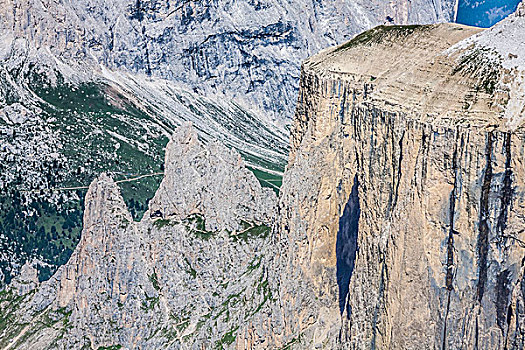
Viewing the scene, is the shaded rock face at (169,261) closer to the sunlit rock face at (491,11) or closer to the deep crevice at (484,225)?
the deep crevice at (484,225)

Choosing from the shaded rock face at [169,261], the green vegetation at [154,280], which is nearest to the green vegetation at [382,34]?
the shaded rock face at [169,261]

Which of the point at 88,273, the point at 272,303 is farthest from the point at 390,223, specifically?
the point at 88,273

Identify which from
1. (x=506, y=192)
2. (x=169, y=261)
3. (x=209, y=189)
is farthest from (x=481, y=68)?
(x=169, y=261)

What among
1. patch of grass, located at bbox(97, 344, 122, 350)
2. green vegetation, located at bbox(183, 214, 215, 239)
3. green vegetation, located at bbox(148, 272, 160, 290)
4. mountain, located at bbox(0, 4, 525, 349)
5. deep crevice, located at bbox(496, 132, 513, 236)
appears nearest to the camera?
deep crevice, located at bbox(496, 132, 513, 236)

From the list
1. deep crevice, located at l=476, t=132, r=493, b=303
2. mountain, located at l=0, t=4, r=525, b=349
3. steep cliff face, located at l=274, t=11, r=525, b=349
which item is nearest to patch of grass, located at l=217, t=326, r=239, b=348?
mountain, located at l=0, t=4, r=525, b=349

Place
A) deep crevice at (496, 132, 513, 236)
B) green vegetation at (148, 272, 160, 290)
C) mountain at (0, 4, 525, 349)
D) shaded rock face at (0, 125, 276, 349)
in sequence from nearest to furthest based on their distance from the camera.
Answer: deep crevice at (496, 132, 513, 236), mountain at (0, 4, 525, 349), shaded rock face at (0, 125, 276, 349), green vegetation at (148, 272, 160, 290)

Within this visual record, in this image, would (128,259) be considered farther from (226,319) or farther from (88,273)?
(226,319)

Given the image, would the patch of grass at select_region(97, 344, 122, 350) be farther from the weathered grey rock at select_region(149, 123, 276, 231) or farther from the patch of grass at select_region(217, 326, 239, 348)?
the patch of grass at select_region(217, 326, 239, 348)
